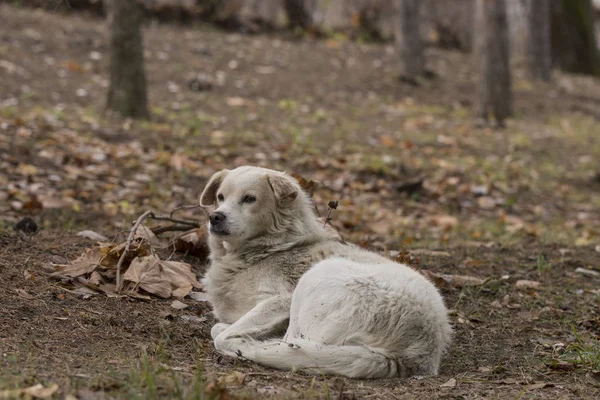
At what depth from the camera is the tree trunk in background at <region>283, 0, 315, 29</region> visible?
2155 cm

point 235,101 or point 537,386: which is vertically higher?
point 235,101

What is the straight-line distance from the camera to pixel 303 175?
10445mm

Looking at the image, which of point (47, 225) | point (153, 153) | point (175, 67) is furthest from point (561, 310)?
point (175, 67)

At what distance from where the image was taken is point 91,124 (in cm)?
1122

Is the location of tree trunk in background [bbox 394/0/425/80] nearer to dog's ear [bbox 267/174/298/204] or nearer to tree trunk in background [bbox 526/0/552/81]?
tree trunk in background [bbox 526/0/552/81]

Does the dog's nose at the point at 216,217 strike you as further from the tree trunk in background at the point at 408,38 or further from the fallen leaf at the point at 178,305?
the tree trunk in background at the point at 408,38

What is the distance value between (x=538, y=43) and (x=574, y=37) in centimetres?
362

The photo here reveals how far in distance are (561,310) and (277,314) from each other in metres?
2.56

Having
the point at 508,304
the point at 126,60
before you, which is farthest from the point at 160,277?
the point at 126,60

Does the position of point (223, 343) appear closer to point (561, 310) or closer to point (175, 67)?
point (561, 310)

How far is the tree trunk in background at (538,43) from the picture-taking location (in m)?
21.2

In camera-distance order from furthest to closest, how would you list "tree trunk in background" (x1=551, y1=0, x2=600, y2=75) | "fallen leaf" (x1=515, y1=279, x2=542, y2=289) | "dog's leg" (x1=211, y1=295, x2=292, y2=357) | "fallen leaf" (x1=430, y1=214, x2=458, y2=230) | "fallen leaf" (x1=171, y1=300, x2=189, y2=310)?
"tree trunk in background" (x1=551, y1=0, x2=600, y2=75), "fallen leaf" (x1=430, y1=214, x2=458, y2=230), "fallen leaf" (x1=515, y1=279, x2=542, y2=289), "fallen leaf" (x1=171, y1=300, x2=189, y2=310), "dog's leg" (x1=211, y1=295, x2=292, y2=357)

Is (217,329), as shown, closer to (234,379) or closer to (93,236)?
(234,379)

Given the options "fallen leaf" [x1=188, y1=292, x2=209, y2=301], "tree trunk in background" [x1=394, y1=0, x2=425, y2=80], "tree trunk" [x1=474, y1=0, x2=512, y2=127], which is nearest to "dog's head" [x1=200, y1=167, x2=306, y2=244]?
"fallen leaf" [x1=188, y1=292, x2=209, y2=301]
